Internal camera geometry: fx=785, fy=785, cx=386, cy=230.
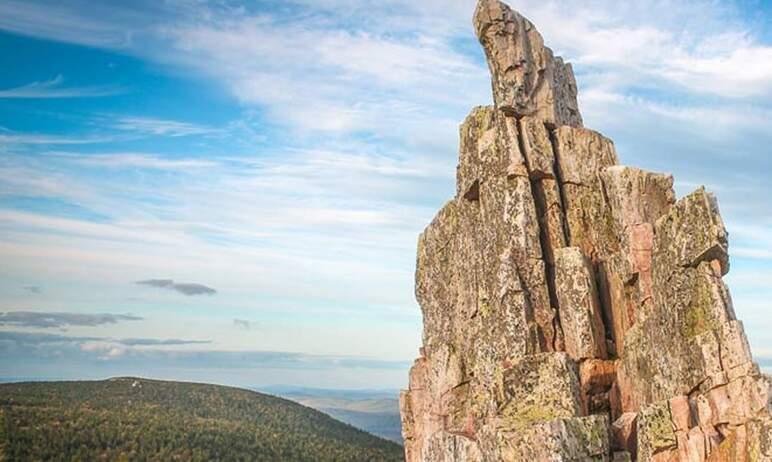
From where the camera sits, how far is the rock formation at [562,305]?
42.8 metres

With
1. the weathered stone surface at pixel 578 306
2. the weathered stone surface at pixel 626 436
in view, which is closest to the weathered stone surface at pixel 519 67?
the weathered stone surface at pixel 578 306

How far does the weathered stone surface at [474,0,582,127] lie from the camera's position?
6028 cm

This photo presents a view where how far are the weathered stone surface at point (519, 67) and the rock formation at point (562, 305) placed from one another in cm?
13

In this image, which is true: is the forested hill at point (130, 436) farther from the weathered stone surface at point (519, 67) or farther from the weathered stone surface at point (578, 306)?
the weathered stone surface at point (578, 306)

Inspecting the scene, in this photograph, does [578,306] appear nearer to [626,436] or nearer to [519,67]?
[626,436]

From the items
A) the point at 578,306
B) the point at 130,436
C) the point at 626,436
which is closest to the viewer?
the point at 626,436

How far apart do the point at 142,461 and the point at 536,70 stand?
11750 centimetres

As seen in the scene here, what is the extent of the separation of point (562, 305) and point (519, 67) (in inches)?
804

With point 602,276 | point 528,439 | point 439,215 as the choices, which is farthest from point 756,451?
point 439,215

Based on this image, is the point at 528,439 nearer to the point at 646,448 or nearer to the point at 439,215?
the point at 646,448

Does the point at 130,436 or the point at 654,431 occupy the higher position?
the point at 654,431

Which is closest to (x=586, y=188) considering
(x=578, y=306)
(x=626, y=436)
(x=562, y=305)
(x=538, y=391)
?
(x=562, y=305)

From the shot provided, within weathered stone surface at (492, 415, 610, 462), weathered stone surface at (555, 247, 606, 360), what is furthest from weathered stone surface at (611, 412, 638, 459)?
weathered stone surface at (555, 247, 606, 360)

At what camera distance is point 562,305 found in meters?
51.1
